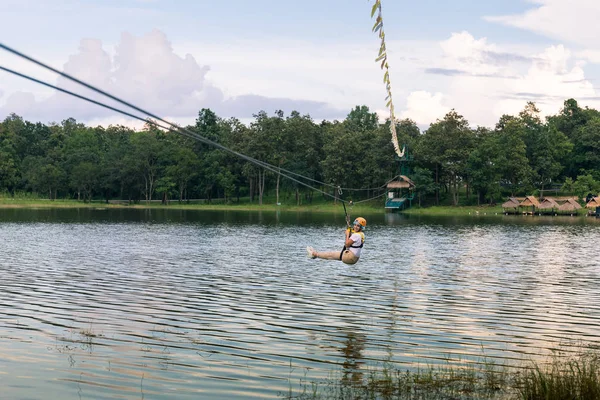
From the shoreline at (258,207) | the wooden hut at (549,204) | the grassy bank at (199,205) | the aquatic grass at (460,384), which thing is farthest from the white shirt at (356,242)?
the grassy bank at (199,205)

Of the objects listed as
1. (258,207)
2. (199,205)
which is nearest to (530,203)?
(258,207)

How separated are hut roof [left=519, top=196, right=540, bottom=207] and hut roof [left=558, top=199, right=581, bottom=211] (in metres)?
4.21

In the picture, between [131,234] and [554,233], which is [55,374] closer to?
[131,234]

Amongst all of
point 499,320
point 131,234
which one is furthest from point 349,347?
point 131,234

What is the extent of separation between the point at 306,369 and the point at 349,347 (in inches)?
106

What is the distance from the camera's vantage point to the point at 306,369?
16.2m

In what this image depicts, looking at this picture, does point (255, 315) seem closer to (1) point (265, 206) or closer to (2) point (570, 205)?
(2) point (570, 205)

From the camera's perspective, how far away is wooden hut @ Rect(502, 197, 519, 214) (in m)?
123

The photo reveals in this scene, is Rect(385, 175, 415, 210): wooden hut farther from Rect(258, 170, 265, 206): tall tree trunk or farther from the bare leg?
the bare leg

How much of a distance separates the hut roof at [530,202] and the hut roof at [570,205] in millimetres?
4211

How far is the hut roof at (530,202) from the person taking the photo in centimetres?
12138

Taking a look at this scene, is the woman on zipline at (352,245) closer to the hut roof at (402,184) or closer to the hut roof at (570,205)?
the hut roof at (402,184)

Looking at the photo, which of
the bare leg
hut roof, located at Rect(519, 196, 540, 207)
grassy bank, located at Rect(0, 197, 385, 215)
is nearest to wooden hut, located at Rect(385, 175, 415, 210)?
grassy bank, located at Rect(0, 197, 385, 215)

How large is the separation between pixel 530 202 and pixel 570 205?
6771 mm
